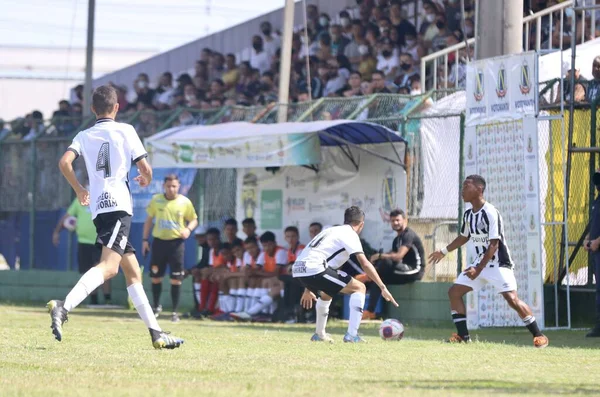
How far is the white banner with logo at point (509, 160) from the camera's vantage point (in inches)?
616

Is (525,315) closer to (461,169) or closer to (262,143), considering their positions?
(461,169)

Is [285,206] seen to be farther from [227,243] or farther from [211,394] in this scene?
[211,394]

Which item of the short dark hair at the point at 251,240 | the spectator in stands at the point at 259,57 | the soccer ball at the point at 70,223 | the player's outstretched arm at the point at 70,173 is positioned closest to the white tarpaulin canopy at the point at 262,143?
the short dark hair at the point at 251,240

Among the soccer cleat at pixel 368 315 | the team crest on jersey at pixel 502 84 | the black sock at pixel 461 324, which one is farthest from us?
the soccer cleat at pixel 368 315

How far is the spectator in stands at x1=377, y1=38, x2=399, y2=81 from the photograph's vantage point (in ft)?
75.9

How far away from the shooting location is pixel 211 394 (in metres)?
8.14

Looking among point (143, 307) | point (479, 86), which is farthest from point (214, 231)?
point (143, 307)

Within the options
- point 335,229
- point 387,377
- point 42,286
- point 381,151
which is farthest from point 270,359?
point 42,286

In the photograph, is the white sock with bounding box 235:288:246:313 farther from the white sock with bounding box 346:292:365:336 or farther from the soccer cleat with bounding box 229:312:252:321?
the white sock with bounding box 346:292:365:336

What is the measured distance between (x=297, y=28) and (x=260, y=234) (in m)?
8.49

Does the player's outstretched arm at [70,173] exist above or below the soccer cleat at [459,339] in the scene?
above

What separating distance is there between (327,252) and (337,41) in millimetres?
12177

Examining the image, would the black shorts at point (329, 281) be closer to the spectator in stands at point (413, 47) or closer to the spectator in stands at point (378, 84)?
the spectator in stands at point (378, 84)

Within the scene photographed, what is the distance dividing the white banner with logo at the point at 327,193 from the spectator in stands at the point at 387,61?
3615 millimetres
